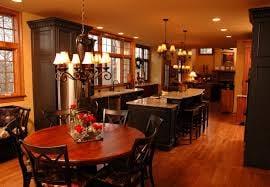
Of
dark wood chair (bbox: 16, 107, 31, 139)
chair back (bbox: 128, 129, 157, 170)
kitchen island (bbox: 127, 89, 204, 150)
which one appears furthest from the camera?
kitchen island (bbox: 127, 89, 204, 150)

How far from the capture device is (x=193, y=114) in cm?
518

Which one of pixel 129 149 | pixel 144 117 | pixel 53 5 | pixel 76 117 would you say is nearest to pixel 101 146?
pixel 129 149

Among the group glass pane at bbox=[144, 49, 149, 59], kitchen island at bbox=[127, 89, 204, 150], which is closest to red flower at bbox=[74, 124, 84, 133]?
kitchen island at bbox=[127, 89, 204, 150]

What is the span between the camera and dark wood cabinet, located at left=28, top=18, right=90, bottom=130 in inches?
183

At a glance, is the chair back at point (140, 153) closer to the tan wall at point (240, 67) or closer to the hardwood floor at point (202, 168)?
the hardwood floor at point (202, 168)

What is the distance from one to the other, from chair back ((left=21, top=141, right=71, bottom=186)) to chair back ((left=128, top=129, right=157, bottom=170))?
2.01 feet

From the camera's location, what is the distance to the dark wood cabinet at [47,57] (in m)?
4.66

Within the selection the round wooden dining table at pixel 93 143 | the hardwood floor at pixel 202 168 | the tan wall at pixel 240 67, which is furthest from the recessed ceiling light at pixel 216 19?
the round wooden dining table at pixel 93 143

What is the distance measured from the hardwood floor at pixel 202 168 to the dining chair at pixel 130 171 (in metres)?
0.90

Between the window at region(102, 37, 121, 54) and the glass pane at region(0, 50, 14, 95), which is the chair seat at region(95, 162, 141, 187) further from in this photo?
the window at region(102, 37, 121, 54)

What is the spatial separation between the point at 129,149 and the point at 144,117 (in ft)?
8.00

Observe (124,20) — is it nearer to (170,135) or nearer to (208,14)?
(208,14)

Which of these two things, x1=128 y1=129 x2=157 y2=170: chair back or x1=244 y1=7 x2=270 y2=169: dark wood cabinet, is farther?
x1=244 y1=7 x2=270 y2=169: dark wood cabinet

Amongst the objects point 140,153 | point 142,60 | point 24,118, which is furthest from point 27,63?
point 142,60
